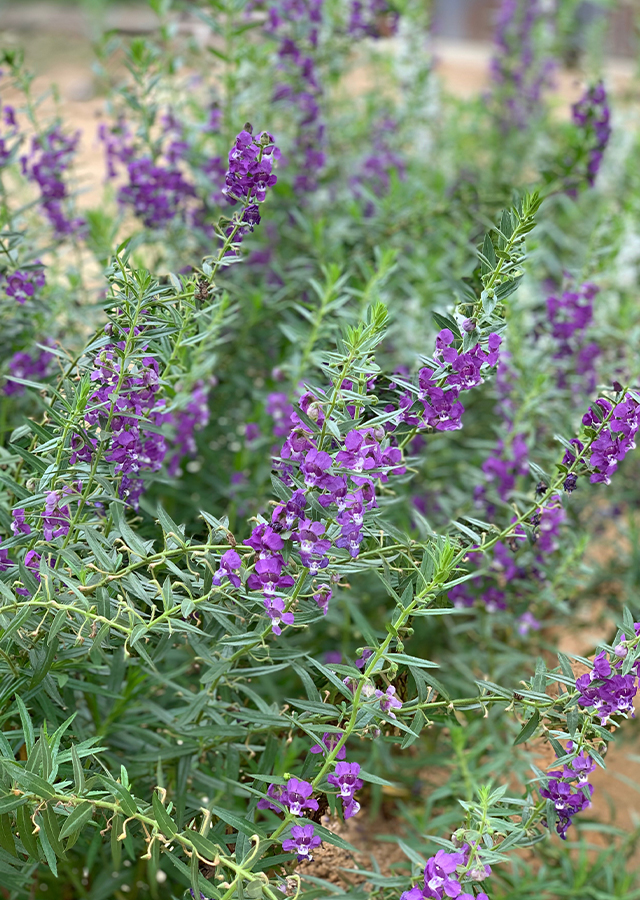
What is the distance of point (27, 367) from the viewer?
91.0 inches

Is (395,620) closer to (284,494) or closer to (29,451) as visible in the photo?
(284,494)

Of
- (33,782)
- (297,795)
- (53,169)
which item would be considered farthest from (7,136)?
(297,795)

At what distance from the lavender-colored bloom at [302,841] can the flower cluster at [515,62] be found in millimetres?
4422

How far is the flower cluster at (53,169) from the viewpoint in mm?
2613

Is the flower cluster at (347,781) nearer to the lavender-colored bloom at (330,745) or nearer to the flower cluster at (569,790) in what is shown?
the lavender-colored bloom at (330,745)

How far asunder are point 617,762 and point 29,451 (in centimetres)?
230

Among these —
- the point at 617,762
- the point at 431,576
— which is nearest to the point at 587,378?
the point at 617,762

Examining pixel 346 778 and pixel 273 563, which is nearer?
pixel 273 563

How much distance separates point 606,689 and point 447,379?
61 cm

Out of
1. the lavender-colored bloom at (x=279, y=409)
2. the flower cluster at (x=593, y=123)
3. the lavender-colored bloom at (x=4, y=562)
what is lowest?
the lavender-colored bloom at (x=279, y=409)

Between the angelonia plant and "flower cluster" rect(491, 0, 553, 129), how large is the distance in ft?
3.32

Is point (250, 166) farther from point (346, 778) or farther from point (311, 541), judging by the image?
point (346, 778)

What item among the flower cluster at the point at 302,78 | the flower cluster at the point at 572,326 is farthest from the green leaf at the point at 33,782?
the flower cluster at the point at 302,78

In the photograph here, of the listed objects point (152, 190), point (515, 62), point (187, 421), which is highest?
point (515, 62)
